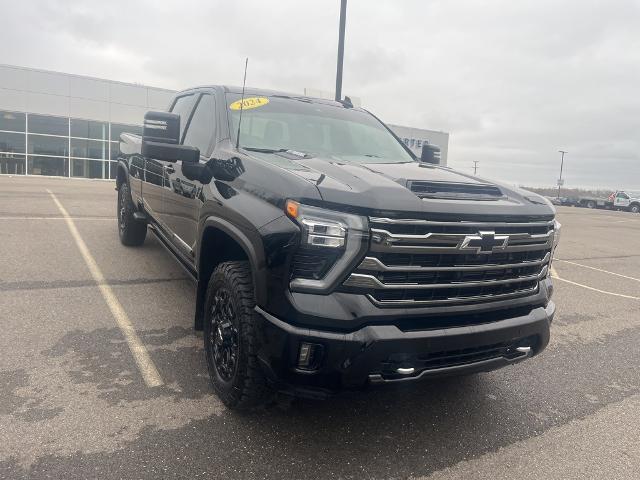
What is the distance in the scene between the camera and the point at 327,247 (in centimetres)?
233

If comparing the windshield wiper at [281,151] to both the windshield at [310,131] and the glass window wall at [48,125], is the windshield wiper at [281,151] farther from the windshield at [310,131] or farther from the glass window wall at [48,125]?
the glass window wall at [48,125]

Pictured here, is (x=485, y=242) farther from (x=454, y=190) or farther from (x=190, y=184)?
(x=190, y=184)

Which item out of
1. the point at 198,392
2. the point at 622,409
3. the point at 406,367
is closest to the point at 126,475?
the point at 198,392

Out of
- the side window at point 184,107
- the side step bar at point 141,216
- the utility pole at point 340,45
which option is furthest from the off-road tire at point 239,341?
the utility pole at point 340,45

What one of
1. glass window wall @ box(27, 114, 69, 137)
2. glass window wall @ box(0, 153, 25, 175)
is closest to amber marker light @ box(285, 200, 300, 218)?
glass window wall @ box(27, 114, 69, 137)

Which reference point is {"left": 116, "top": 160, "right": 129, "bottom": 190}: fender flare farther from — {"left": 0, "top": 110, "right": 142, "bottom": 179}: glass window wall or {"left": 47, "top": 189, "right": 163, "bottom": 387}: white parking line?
{"left": 0, "top": 110, "right": 142, "bottom": 179}: glass window wall

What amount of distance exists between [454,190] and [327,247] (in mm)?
864

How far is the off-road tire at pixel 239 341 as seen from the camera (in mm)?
2564

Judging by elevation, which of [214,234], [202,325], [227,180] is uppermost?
[227,180]

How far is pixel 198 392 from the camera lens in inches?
124

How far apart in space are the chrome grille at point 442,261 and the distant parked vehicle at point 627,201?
51444mm

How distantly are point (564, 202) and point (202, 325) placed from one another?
194 ft

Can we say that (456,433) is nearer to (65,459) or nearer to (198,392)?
(198,392)

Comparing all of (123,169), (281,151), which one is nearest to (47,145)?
(123,169)
